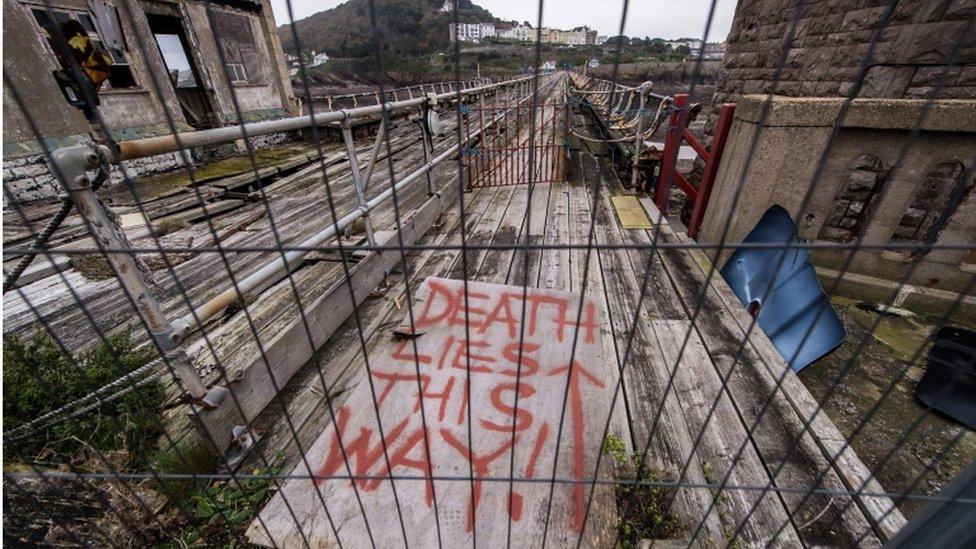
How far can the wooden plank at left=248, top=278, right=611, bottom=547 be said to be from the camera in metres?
1.96

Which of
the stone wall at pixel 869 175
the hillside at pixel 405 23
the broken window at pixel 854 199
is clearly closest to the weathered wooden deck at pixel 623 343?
the hillside at pixel 405 23

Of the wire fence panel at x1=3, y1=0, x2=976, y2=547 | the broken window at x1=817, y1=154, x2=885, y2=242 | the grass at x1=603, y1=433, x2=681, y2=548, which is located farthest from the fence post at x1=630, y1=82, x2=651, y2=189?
the grass at x1=603, y1=433, x2=681, y2=548

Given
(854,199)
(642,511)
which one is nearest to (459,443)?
(642,511)

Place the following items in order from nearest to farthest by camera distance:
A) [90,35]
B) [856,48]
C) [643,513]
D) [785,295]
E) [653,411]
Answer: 1. [643,513]
2. [653,411]
3. [785,295]
4. [856,48]
5. [90,35]

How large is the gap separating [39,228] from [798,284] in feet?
31.6

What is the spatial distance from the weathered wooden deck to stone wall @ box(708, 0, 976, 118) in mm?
2452

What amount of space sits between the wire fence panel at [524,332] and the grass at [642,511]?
0.02 meters

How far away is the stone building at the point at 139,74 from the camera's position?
6629mm

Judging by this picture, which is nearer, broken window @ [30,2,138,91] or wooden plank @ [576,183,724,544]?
wooden plank @ [576,183,724,544]

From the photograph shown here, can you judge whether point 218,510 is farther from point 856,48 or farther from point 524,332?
point 856,48

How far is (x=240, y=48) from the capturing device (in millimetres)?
10773

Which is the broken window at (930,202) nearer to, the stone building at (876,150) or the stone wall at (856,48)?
the stone building at (876,150)

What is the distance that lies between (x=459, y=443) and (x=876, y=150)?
16.2 feet

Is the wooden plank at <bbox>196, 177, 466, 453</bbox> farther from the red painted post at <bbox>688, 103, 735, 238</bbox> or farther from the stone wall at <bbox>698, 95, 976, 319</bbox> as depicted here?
the red painted post at <bbox>688, 103, 735, 238</bbox>
